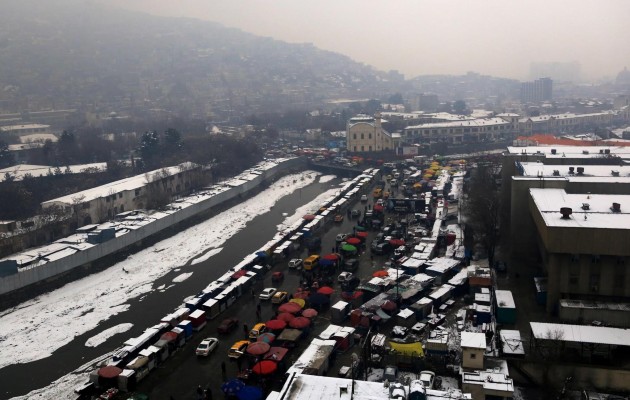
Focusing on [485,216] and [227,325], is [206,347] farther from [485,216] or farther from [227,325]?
[485,216]

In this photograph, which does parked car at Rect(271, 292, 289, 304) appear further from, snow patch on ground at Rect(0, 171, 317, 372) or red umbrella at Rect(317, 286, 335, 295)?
snow patch on ground at Rect(0, 171, 317, 372)

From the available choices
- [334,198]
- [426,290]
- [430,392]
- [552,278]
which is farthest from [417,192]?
[430,392]

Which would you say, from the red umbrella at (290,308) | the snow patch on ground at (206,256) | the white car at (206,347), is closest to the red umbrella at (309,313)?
the red umbrella at (290,308)

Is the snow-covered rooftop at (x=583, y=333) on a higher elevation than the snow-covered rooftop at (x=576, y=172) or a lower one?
A: lower

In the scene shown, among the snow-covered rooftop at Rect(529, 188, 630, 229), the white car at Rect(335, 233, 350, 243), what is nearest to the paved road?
the white car at Rect(335, 233, 350, 243)

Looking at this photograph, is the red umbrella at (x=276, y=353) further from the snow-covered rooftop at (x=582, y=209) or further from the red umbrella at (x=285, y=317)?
the snow-covered rooftop at (x=582, y=209)

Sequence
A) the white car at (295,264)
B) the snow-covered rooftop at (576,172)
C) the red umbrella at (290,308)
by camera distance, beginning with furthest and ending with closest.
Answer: the snow-covered rooftop at (576,172)
the white car at (295,264)
the red umbrella at (290,308)
